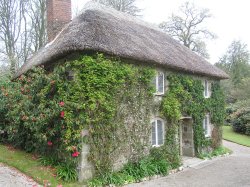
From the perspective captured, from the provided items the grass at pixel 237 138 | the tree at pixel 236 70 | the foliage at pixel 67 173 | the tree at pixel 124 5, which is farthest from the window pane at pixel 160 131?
the tree at pixel 236 70

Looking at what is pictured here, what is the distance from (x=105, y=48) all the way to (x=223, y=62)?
1562 inches

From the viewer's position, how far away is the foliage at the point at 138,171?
8.17m

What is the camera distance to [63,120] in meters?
8.29

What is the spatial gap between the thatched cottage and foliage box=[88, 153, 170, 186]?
0.40 metres

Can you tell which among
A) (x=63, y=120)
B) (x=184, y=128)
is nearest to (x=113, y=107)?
(x=63, y=120)

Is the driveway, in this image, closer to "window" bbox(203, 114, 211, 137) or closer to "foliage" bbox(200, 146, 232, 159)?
"foliage" bbox(200, 146, 232, 159)

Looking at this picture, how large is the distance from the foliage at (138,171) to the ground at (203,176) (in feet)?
1.03

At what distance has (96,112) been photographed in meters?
8.33

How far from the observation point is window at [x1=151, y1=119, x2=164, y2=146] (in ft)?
35.3

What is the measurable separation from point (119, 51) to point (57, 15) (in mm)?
5665

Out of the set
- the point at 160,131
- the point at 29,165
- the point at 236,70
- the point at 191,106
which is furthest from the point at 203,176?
the point at 236,70

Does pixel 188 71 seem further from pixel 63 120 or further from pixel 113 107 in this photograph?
pixel 63 120

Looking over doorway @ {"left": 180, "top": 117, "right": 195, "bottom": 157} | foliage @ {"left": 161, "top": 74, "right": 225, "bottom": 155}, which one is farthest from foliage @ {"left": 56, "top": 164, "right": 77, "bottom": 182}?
doorway @ {"left": 180, "top": 117, "right": 195, "bottom": 157}

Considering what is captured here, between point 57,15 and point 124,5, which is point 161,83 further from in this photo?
point 124,5
